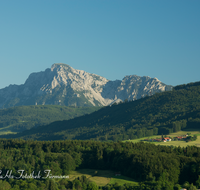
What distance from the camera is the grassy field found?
12850cm

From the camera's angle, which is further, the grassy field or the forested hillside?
the grassy field

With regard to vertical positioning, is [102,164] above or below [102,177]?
above

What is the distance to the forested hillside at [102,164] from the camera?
12125 cm

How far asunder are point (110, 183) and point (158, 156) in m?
26.2

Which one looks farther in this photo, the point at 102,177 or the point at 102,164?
the point at 102,164

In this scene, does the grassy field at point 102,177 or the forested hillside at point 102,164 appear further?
the grassy field at point 102,177

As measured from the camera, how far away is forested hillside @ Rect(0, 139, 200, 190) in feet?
398

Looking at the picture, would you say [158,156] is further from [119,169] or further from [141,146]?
[141,146]

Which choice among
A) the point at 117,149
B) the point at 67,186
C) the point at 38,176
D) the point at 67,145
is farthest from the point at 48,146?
the point at 67,186

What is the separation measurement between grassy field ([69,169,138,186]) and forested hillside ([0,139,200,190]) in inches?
135

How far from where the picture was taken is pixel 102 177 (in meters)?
138

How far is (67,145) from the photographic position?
7549 inches

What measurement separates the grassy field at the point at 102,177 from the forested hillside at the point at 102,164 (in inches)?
135

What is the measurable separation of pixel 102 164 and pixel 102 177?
774 inches
